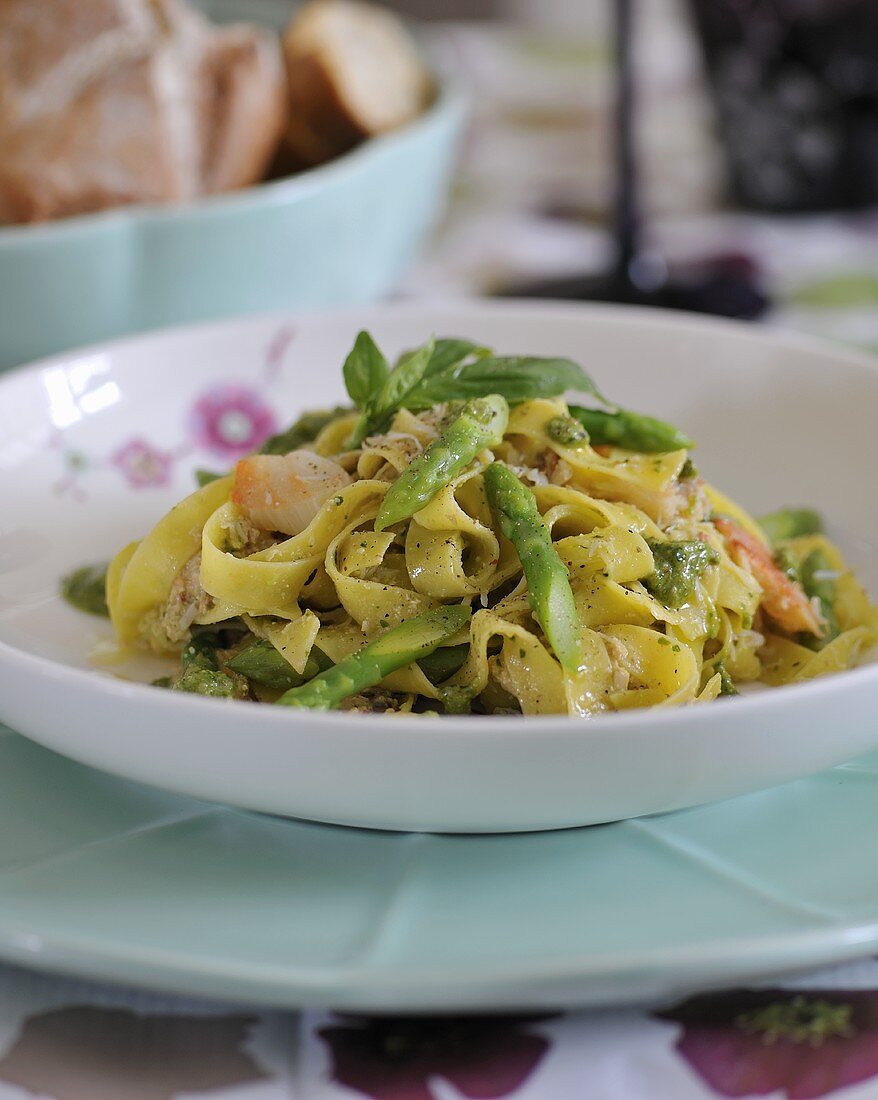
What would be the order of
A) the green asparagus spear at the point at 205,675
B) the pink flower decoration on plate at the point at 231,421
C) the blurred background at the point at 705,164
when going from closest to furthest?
1. the green asparagus spear at the point at 205,675
2. the pink flower decoration on plate at the point at 231,421
3. the blurred background at the point at 705,164

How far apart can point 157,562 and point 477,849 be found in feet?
3.92

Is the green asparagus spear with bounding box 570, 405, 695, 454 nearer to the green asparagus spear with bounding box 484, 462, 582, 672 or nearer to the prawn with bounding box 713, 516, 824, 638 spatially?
the prawn with bounding box 713, 516, 824, 638

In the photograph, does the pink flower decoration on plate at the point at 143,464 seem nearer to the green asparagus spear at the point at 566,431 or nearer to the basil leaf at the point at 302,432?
the basil leaf at the point at 302,432

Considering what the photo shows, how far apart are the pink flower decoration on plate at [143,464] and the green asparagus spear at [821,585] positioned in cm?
181

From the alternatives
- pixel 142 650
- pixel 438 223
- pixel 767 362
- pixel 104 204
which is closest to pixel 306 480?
pixel 142 650

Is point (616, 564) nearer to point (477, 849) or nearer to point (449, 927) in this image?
point (477, 849)

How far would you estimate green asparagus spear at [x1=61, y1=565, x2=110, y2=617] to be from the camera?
3287 millimetres

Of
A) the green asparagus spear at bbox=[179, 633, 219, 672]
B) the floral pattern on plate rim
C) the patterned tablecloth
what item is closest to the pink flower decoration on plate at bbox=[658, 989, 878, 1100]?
the patterned tablecloth

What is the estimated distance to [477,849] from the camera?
232 cm

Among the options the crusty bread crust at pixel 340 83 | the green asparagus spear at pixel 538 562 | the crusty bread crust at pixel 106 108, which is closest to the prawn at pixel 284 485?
the green asparagus spear at pixel 538 562

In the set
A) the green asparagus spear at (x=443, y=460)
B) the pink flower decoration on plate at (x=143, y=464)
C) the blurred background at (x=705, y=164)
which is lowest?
the blurred background at (x=705, y=164)

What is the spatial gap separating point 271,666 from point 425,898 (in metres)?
0.84

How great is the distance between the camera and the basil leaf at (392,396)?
3.14 m

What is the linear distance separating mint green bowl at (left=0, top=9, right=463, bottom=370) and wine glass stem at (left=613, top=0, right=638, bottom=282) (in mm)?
973
